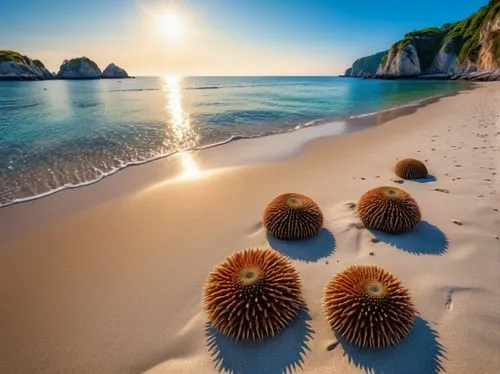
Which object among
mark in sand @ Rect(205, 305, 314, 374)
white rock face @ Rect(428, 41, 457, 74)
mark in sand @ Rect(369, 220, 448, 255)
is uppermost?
white rock face @ Rect(428, 41, 457, 74)

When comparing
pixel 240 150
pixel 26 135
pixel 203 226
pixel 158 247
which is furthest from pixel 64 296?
pixel 26 135

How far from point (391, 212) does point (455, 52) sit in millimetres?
131752

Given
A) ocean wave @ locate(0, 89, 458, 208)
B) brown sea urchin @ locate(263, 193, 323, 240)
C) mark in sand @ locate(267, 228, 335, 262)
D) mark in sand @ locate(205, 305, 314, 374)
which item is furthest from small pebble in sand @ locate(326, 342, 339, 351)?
ocean wave @ locate(0, 89, 458, 208)

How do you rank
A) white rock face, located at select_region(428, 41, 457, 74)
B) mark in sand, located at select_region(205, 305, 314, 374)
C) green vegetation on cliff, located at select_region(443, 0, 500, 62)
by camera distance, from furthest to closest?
white rock face, located at select_region(428, 41, 457, 74) < green vegetation on cliff, located at select_region(443, 0, 500, 62) < mark in sand, located at select_region(205, 305, 314, 374)

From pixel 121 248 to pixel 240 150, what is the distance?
26.8ft

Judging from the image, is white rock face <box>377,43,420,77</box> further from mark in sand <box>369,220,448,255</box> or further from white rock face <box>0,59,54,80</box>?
white rock face <box>0,59,54,80</box>

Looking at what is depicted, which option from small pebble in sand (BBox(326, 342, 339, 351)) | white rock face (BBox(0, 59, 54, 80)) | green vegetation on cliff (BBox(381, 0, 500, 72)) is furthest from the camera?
white rock face (BBox(0, 59, 54, 80))

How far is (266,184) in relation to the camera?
8.20 meters

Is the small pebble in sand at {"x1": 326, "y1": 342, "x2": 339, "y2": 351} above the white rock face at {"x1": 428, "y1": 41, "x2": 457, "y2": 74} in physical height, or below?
below

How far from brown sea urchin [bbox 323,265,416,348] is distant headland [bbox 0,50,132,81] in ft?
472

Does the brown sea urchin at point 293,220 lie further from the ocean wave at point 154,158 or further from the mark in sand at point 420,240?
the ocean wave at point 154,158

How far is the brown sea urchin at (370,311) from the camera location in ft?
10.1

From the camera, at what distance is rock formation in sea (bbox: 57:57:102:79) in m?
151

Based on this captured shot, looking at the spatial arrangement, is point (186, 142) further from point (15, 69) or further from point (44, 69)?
point (44, 69)
